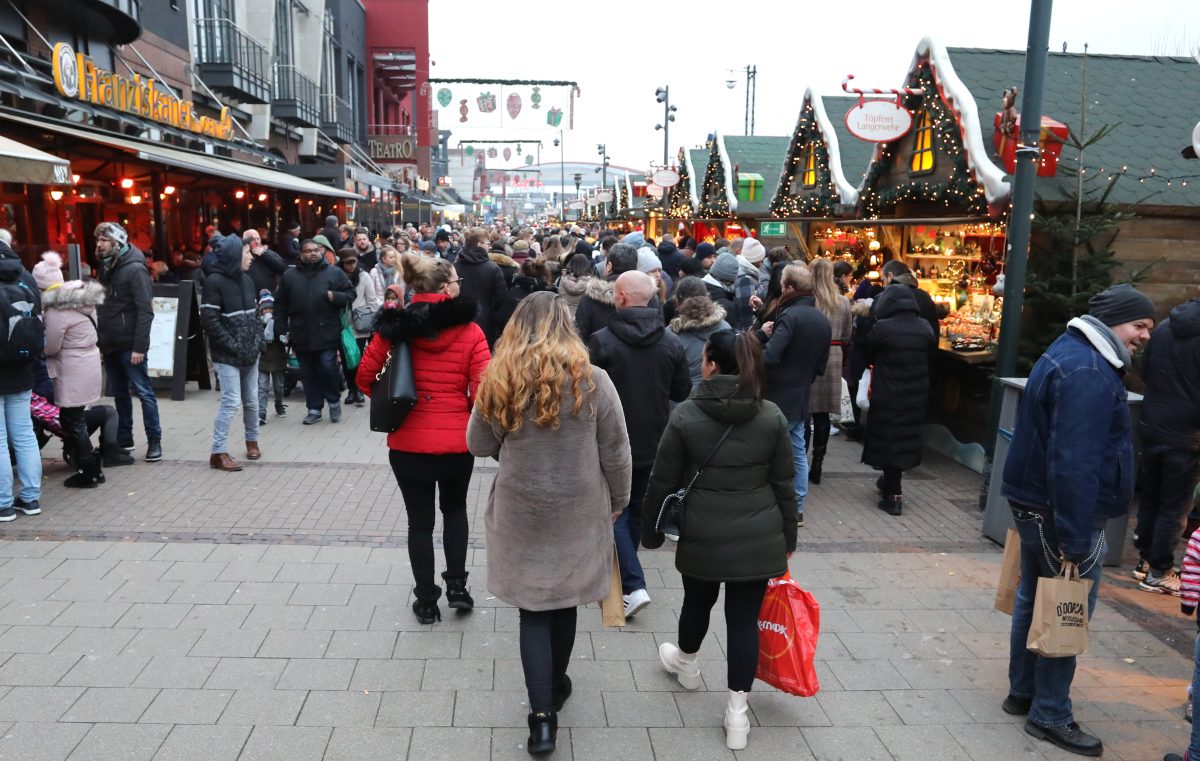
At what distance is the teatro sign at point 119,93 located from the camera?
11.0 metres

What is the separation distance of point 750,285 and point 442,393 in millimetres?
4460

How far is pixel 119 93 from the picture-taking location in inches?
493

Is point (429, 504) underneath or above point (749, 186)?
underneath

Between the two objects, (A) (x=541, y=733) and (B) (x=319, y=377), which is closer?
(A) (x=541, y=733)

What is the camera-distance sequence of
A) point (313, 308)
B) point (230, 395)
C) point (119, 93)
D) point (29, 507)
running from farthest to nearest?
point (119, 93), point (313, 308), point (230, 395), point (29, 507)

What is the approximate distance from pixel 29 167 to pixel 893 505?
329 inches

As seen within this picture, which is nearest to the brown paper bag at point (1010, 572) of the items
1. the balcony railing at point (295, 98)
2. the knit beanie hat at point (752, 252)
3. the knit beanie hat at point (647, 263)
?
the knit beanie hat at point (647, 263)

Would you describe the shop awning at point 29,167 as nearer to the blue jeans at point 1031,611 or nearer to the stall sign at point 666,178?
the blue jeans at point 1031,611

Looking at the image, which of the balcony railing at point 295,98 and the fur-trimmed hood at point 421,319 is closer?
the fur-trimmed hood at point 421,319

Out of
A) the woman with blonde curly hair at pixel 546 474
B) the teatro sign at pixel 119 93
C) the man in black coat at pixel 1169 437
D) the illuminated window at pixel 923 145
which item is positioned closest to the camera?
the woman with blonde curly hair at pixel 546 474

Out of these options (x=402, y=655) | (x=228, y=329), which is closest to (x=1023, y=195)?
(x=402, y=655)

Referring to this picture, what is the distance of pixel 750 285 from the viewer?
7.94 metres

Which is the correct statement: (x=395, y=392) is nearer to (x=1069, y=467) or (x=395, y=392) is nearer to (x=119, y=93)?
(x=1069, y=467)

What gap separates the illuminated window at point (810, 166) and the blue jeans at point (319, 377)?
9.30 m
